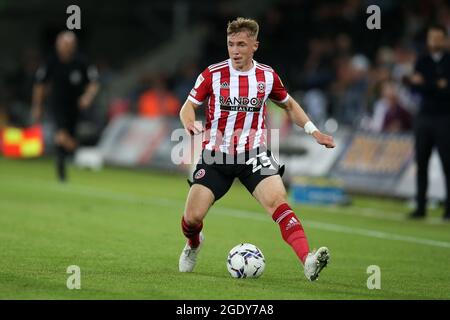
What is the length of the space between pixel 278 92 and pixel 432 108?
5.96 m

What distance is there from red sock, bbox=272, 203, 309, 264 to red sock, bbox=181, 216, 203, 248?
709mm

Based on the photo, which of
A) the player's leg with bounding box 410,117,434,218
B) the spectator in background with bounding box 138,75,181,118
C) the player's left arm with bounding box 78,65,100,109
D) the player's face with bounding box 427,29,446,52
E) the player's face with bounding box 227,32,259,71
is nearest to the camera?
the player's face with bounding box 227,32,259,71

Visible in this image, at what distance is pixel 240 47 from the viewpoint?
358 inches

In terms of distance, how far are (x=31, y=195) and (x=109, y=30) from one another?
19037 millimetres

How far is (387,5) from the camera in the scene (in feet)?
80.9

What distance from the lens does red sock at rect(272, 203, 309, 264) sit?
8.93 metres

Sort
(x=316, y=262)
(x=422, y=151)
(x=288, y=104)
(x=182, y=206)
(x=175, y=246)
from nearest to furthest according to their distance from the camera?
(x=316, y=262), (x=288, y=104), (x=175, y=246), (x=422, y=151), (x=182, y=206)

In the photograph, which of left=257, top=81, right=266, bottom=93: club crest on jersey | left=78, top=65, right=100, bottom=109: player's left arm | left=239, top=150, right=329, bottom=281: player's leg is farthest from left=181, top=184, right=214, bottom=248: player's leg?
left=78, top=65, right=100, bottom=109: player's left arm

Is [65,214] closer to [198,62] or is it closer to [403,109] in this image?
[403,109]

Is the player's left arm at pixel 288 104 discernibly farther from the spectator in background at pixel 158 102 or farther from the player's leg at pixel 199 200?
the spectator in background at pixel 158 102

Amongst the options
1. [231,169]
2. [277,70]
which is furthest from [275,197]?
[277,70]

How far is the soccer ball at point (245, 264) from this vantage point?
9.12 m

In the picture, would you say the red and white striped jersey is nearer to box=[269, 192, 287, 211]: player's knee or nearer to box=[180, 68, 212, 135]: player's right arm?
box=[180, 68, 212, 135]: player's right arm

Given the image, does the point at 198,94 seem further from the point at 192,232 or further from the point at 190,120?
the point at 192,232
